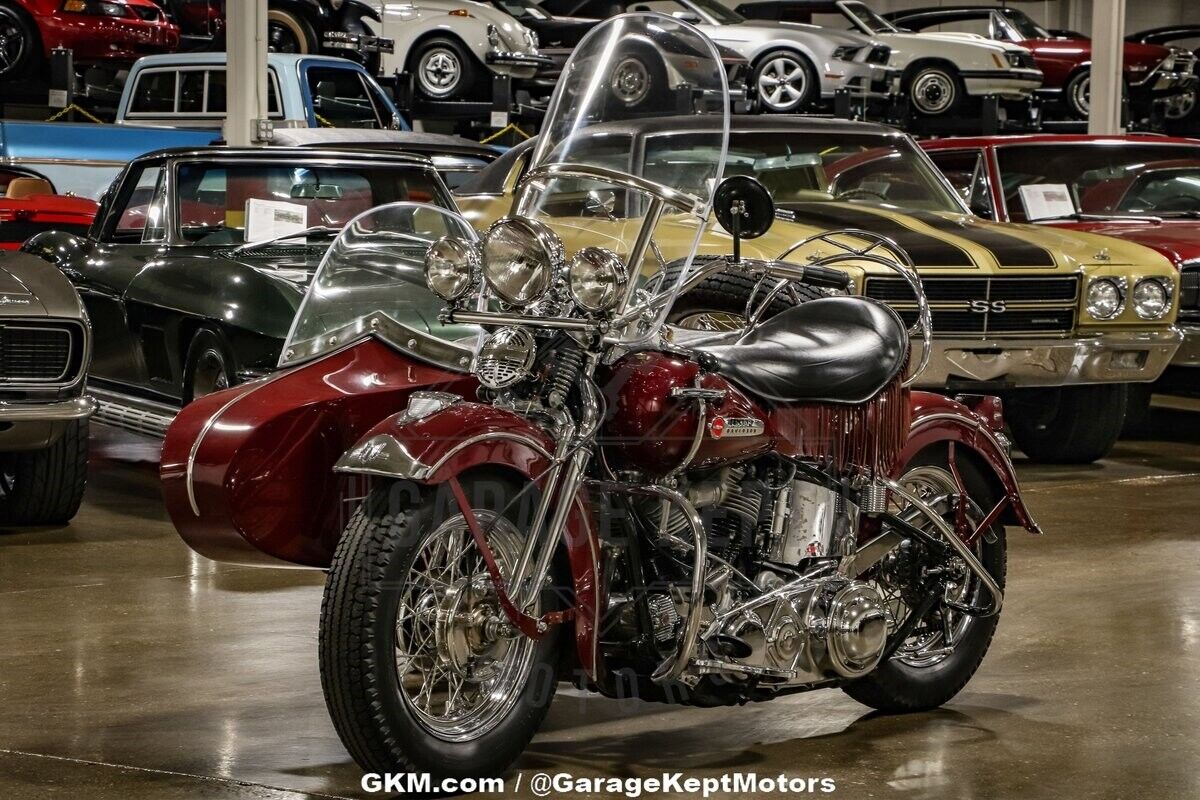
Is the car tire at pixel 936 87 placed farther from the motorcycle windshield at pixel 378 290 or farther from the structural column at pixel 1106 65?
the motorcycle windshield at pixel 378 290

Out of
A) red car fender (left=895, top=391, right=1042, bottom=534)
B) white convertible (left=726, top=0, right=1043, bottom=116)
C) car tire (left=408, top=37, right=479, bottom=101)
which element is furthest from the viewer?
white convertible (left=726, top=0, right=1043, bottom=116)

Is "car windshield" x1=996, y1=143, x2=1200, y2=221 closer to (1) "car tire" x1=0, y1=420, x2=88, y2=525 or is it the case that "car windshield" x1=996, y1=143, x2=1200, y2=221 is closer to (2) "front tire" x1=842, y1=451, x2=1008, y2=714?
(1) "car tire" x1=0, y1=420, x2=88, y2=525

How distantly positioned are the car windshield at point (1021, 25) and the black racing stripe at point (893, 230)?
483 inches

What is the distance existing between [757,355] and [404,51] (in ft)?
43.3

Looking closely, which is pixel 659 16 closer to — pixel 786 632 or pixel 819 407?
pixel 819 407

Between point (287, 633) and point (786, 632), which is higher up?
point (786, 632)

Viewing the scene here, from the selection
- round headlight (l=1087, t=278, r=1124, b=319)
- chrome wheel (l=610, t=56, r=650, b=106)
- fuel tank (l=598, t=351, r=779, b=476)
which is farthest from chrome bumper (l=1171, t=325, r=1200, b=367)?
fuel tank (l=598, t=351, r=779, b=476)

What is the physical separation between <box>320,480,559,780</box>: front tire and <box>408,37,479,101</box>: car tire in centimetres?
1321

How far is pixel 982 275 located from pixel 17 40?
878 centimetres

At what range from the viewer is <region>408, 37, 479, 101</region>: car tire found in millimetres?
16719

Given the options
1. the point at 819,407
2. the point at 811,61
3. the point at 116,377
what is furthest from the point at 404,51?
the point at 819,407

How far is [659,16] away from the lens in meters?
4.31

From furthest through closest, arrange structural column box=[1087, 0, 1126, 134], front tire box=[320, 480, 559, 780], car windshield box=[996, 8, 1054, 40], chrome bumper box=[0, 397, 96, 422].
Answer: car windshield box=[996, 8, 1054, 40] → structural column box=[1087, 0, 1126, 134] → chrome bumper box=[0, 397, 96, 422] → front tire box=[320, 480, 559, 780]

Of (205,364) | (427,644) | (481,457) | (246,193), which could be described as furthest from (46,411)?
(481,457)
